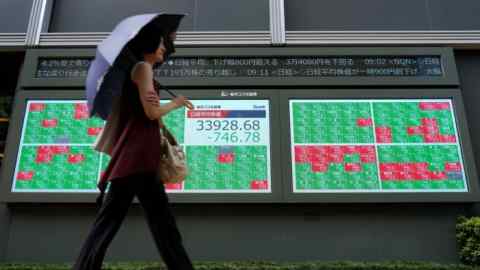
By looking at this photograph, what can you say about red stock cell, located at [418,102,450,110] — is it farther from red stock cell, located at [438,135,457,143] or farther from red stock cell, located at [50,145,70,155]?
red stock cell, located at [50,145,70,155]

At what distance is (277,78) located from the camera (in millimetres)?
4379

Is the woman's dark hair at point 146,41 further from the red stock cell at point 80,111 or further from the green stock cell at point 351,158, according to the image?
the green stock cell at point 351,158

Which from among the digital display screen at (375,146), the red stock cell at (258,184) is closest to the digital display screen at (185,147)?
the red stock cell at (258,184)

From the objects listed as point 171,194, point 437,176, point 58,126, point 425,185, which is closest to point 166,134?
point 171,194

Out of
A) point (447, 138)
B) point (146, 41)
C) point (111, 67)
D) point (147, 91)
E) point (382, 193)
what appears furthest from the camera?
point (447, 138)

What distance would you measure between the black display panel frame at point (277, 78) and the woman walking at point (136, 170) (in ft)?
7.52

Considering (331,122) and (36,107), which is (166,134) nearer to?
(331,122)

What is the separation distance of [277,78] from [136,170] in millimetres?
2834

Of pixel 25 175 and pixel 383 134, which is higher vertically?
pixel 383 134

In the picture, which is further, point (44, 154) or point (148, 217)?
point (44, 154)

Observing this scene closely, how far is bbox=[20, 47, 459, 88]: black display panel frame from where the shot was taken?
14.3ft

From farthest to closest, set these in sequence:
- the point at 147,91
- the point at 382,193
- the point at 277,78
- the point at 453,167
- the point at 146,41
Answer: the point at 277,78
the point at 453,167
the point at 382,193
the point at 146,41
the point at 147,91

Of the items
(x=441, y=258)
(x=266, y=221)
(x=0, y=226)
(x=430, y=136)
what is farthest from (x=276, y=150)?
(x=0, y=226)

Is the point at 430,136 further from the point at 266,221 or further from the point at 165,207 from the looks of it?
the point at 165,207
